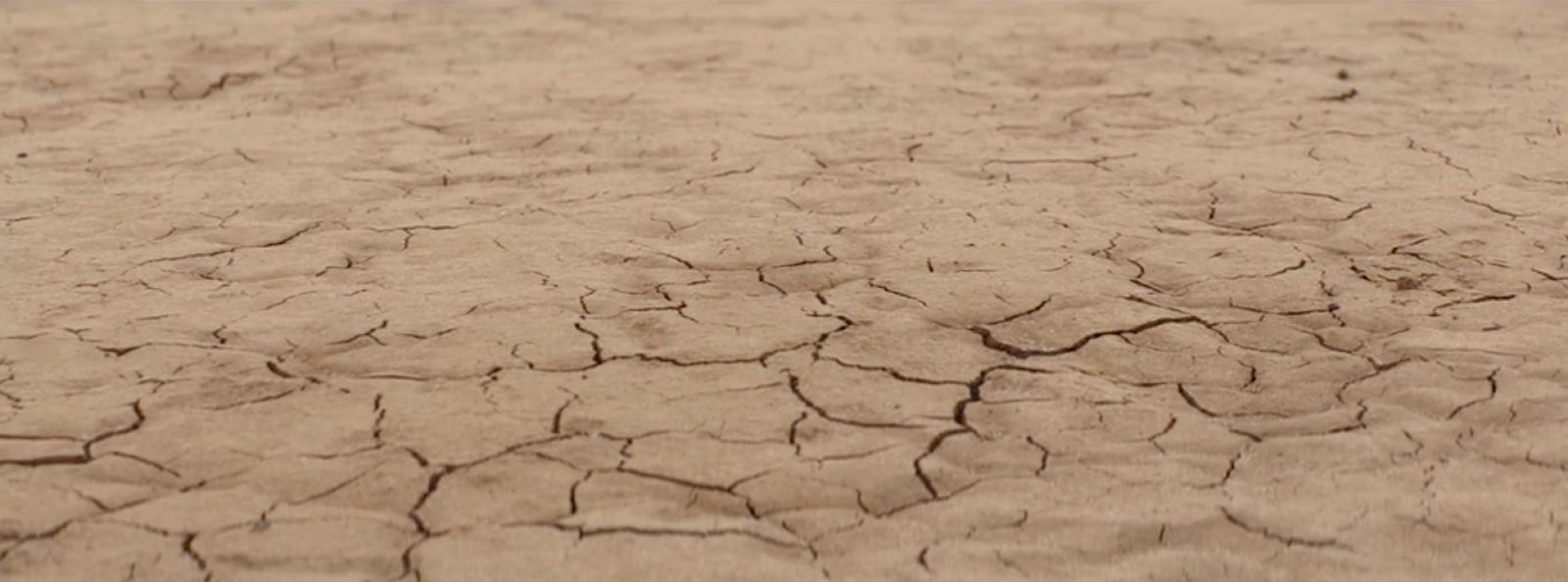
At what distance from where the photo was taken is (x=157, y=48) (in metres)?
5.33

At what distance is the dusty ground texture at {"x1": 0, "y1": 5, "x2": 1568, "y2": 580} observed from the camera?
7.39 feet

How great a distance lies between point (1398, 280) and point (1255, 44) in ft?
7.67

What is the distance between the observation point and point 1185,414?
2.61 meters

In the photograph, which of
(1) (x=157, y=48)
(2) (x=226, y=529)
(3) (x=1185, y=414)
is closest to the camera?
(2) (x=226, y=529)

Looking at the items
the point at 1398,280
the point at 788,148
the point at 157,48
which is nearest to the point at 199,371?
the point at 788,148

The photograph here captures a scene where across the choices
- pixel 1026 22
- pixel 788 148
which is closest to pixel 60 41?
pixel 788 148

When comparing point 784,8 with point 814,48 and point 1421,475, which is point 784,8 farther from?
point 1421,475

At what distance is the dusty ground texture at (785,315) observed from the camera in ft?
7.39

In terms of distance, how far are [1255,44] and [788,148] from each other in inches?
76.4

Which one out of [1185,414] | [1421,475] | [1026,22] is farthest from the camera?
[1026,22]

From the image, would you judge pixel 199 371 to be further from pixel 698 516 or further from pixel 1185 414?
pixel 1185 414

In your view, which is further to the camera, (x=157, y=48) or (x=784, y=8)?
(x=784, y=8)

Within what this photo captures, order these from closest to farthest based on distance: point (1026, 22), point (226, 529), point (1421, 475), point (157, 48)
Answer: point (226, 529) → point (1421, 475) → point (157, 48) → point (1026, 22)

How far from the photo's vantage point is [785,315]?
3.00m
